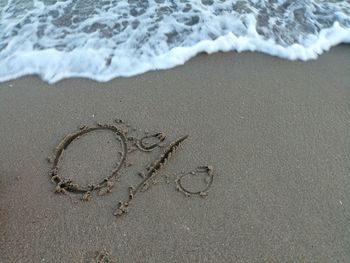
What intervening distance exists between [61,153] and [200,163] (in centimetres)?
103

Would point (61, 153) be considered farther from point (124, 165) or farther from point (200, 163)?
point (200, 163)

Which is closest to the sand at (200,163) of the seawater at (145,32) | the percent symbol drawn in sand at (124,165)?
the percent symbol drawn in sand at (124,165)

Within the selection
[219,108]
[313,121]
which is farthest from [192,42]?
[313,121]

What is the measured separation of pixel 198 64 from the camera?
3615 millimetres

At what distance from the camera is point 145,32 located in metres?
→ 3.99

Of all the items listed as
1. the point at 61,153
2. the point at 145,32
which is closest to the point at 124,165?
the point at 61,153

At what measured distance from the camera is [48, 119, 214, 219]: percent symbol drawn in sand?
271cm

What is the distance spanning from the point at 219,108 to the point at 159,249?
1266 millimetres

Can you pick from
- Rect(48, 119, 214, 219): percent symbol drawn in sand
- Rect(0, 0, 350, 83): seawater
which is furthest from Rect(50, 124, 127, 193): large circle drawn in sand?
Rect(0, 0, 350, 83): seawater

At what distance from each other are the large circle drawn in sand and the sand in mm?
53

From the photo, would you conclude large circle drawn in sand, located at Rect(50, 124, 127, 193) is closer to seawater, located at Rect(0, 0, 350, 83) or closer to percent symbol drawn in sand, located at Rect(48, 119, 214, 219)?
percent symbol drawn in sand, located at Rect(48, 119, 214, 219)

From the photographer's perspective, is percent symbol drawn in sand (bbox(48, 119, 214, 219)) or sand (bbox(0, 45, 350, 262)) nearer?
sand (bbox(0, 45, 350, 262))

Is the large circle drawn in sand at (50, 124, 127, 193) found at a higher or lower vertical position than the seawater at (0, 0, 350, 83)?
lower

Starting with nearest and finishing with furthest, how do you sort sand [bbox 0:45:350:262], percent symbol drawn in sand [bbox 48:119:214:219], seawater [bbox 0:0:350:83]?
sand [bbox 0:45:350:262], percent symbol drawn in sand [bbox 48:119:214:219], seawater [bbox 0:0:350:83]
